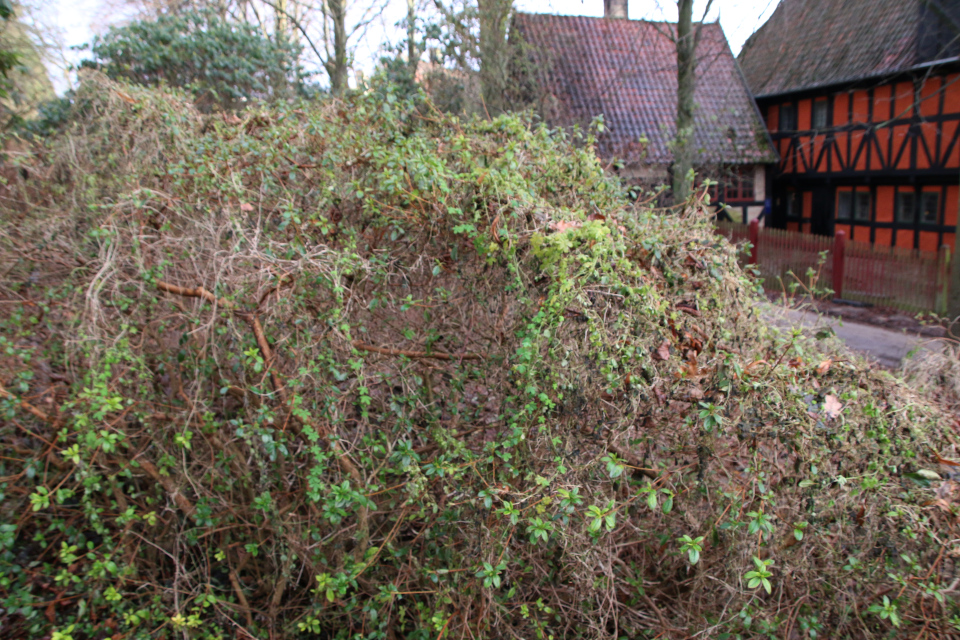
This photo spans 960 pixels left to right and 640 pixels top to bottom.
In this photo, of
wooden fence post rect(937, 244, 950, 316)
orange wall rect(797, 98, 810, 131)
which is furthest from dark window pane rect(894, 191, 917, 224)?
wooden fence post rect(937, 244, 950, 316)

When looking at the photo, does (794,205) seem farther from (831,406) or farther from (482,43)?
(831,406)

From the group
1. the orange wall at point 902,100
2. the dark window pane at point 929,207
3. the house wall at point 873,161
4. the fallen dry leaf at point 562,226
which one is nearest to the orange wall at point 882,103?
the house wall at point 873,161

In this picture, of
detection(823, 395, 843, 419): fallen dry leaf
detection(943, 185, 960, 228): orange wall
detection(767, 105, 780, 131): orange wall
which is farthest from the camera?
detection(767, 105, 780, 131): orange wall

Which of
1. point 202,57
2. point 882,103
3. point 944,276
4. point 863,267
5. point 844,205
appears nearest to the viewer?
point 202,57

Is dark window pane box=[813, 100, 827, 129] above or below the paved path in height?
above

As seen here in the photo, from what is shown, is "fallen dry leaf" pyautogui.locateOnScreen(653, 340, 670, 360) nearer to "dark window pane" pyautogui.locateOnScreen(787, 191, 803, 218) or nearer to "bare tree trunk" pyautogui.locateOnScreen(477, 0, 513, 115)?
"bare tree trunk" pyautogui.locateOnScreen(477, 0, 513, 115)

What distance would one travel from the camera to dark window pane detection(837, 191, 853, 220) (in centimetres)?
1659

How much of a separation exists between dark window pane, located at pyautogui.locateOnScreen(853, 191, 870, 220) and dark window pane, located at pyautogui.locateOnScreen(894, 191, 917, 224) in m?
0.98

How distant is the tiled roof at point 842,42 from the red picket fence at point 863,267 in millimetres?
4088

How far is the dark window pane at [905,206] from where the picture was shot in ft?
48.4

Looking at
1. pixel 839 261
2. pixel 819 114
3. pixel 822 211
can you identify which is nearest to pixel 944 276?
pixel 839 261

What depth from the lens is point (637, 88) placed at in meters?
17.4

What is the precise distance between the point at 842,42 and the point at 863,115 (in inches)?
75.9

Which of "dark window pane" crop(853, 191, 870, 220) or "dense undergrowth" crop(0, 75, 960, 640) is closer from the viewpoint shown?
"dense undergrowth" crop(0, 75, 960, 640)
